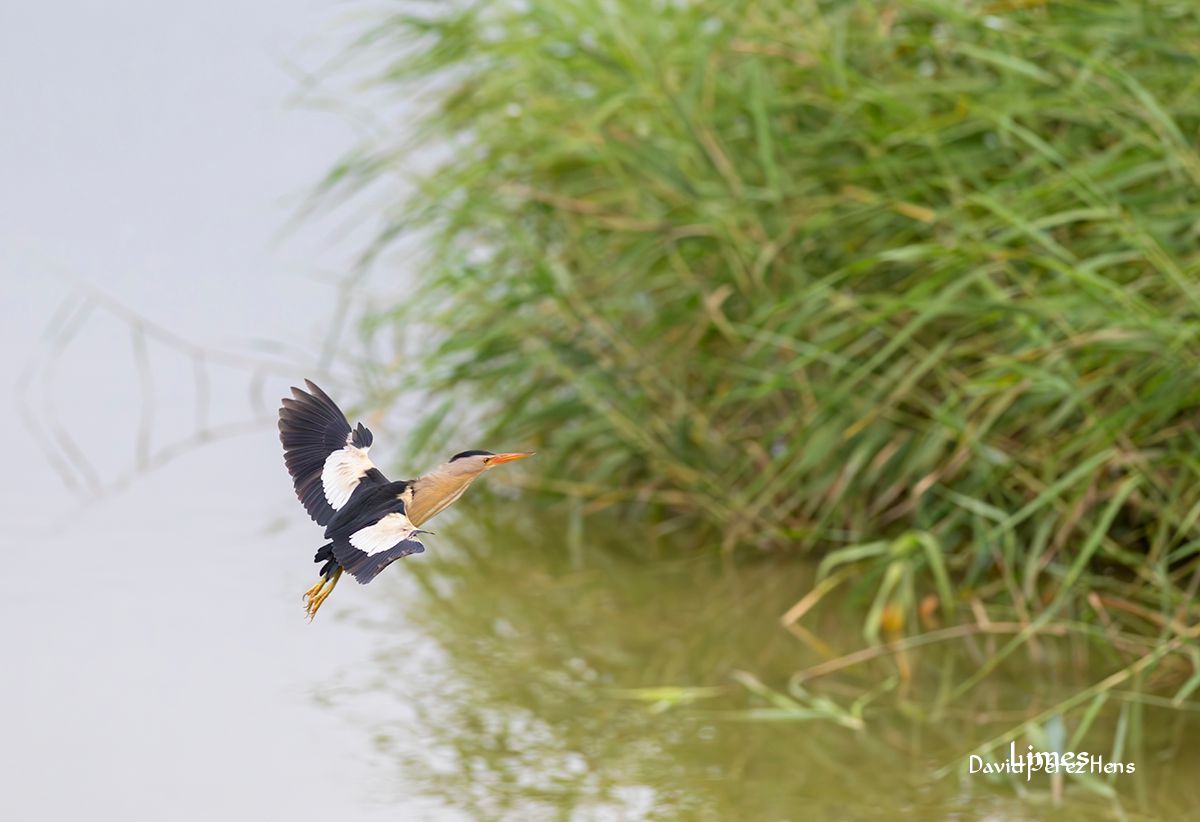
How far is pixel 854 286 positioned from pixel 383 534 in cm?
245

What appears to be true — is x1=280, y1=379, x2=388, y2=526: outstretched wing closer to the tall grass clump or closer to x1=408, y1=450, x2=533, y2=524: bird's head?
x1=408, y1=450, x2=533, y2=524: bird's head

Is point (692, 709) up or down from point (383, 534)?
up

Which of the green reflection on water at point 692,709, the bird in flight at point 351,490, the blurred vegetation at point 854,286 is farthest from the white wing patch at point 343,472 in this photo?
the blurred vegetation at point 854,286

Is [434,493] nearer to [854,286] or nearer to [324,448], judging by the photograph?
[324,448]

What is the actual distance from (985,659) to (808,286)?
2.27ft

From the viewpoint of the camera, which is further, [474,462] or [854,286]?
[854,286]

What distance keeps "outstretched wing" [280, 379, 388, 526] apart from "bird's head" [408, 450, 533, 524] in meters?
0.02

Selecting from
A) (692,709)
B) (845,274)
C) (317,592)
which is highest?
(845,274)

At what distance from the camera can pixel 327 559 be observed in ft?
1.57

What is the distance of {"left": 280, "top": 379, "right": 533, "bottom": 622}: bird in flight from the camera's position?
0.46 metres

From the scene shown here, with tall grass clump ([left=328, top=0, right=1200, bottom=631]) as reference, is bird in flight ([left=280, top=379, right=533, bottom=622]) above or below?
below

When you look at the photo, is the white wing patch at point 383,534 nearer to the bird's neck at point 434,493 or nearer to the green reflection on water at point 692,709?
the bird's neck at point 434,493

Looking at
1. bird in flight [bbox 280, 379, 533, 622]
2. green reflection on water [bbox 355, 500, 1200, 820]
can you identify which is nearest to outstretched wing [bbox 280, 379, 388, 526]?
bird in flight [bbox 280, 379, 533, 622]

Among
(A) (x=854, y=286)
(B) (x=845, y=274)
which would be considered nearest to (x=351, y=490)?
(B) (x=845, y=274)
